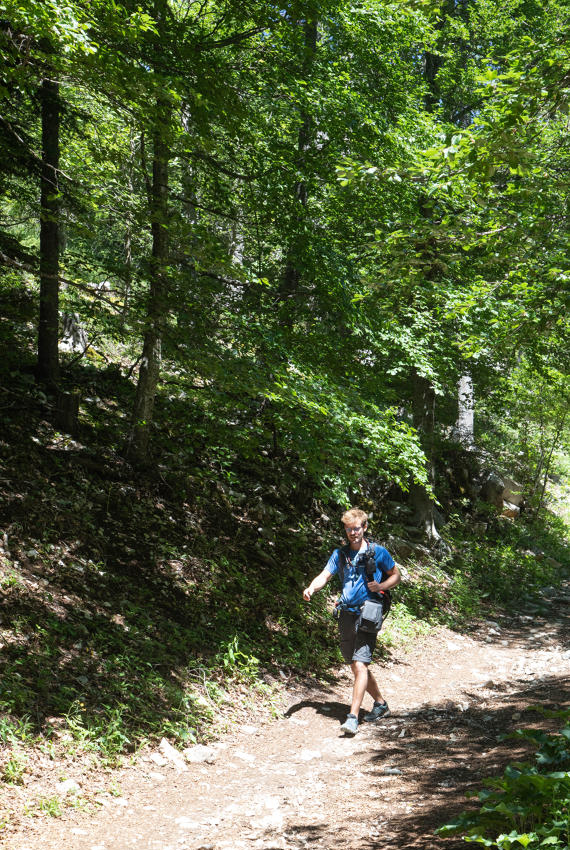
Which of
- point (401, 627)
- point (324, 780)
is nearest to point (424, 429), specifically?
point (401, 627)

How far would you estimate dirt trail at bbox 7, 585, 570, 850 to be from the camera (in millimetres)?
3797

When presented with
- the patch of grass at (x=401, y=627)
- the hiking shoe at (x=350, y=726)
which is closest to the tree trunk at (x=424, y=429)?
the patch of grass at (x=401, y=627)

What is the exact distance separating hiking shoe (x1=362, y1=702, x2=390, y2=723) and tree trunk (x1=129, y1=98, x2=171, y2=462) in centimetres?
444

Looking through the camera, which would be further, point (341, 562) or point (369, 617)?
point (341, 562)

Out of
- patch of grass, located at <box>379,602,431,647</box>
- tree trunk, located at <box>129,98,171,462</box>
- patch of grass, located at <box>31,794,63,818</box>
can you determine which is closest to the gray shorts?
patch of grass, located at <box>31,794,63,818</box>

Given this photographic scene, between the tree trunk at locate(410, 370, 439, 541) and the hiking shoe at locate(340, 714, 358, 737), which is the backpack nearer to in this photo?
the hiking shoe at locate(340, 714, 358, 737)

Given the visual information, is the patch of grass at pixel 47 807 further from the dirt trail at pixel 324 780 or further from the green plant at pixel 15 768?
the green plant at pixel 15 768

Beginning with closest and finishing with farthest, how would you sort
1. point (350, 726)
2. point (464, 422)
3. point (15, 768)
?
point (15, 768) < point (350, 726) < point (464, 422)

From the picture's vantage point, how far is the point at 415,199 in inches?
460

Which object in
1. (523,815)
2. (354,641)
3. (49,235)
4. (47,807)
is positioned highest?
(49,235)

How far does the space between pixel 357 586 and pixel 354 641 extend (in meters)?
0.54

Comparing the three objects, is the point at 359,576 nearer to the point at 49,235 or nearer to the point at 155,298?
the point at 155,298

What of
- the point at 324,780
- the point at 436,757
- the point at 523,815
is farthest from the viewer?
the point at 436,757

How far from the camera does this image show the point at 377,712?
20.6 ft
